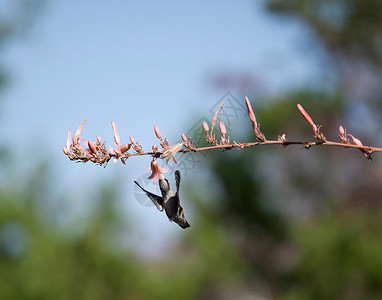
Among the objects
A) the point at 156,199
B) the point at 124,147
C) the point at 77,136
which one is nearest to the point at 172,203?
the point at 156,199

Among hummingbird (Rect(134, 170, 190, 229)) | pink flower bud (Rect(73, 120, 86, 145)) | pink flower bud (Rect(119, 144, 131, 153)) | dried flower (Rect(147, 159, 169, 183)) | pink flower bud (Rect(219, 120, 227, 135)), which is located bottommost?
hummingbird (Rect(134, 170, 190, 229))

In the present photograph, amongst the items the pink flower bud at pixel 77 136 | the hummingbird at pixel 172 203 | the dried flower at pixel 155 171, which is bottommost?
the hummingbird at pixel 172 203

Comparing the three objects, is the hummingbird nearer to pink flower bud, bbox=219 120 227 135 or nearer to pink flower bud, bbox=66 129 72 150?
pink flower bud, bbox=219 120 227 135

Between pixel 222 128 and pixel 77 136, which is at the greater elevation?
pixel 222 128

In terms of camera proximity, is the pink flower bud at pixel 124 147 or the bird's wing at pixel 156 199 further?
the bird's wing at pixel 156 199

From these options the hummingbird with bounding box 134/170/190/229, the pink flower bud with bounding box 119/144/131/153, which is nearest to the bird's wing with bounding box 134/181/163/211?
the hummingbird with bounding box 134/170/190/229

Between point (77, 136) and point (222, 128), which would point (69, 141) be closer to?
point (77, 136)

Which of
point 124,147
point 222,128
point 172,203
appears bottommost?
point 172,203

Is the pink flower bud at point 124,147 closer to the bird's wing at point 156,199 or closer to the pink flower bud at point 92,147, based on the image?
the pink flower bud at point 92,147

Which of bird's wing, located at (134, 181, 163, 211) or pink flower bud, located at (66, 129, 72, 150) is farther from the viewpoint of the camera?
bird's wing, located at (134, 181, 163, 211)

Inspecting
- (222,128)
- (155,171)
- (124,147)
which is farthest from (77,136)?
(222,128)

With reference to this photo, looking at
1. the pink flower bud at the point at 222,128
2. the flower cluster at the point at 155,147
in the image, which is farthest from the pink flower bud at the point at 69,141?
the pink flower bud at the point at 222,128

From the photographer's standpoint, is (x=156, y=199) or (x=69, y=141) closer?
(x=69, y=141)
